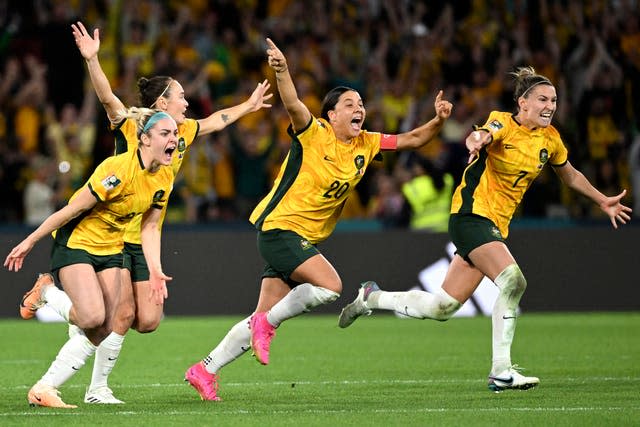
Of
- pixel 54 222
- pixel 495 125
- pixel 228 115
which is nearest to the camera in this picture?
pixel 54 222

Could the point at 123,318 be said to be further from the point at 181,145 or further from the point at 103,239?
the point at 181,145

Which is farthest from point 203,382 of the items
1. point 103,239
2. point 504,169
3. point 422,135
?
point 504,169

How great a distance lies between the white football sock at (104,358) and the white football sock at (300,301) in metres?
1.07

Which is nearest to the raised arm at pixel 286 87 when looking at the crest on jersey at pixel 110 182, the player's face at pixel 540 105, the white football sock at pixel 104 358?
the crest on jersey at pixel 110 182

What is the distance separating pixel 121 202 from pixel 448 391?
270 cm

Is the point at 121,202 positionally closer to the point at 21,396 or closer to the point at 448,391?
the point at 21,396

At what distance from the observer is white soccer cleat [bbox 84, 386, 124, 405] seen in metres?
8.88

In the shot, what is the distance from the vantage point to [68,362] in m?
8.60

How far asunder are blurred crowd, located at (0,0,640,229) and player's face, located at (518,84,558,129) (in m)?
6.85

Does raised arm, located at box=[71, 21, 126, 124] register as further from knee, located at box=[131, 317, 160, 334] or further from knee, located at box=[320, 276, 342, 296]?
knee, located at box=[320, 276, 342, 296]

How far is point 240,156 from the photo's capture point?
17.6m

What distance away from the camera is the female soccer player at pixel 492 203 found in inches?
380

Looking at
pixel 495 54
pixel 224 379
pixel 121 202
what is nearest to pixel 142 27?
pixel 495 54

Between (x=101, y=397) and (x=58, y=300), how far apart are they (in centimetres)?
96
